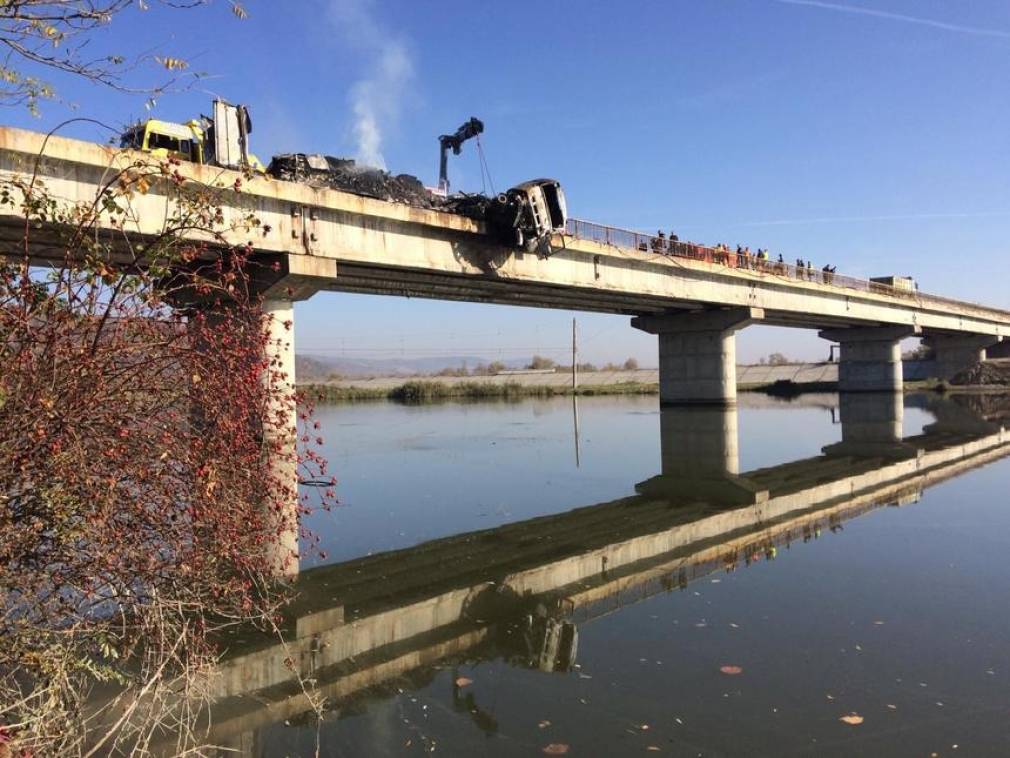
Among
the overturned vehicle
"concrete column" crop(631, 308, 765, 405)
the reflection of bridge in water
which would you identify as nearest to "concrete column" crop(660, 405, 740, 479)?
the reflection of bridge in water

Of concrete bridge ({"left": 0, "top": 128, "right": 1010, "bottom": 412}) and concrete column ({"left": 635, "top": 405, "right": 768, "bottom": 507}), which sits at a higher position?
concrete bridge ({"left": 0, "top": 128, "right": 1010, "bottom": 412})

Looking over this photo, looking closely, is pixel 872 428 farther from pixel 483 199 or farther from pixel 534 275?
pixel 483 199

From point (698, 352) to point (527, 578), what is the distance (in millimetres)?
35518

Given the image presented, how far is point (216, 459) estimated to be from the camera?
4.39 m

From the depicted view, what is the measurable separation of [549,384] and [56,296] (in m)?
82.2

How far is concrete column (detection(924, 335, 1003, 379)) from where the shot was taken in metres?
71.9

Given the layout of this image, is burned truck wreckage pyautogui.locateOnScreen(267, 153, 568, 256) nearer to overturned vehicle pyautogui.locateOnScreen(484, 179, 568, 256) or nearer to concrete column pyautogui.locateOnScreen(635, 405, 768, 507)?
overturned vehicle pyautogui.locateOnScreen(484, 179, 568, 256)

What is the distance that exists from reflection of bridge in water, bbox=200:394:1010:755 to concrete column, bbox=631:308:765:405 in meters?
22.3

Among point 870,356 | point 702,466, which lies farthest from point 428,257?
point 870,356

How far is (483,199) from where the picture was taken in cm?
2456

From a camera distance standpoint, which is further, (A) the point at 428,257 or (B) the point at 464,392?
(B) the point at 464,392

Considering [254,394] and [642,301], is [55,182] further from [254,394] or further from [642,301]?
[642,301]

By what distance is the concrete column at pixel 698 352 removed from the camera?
41375 mm

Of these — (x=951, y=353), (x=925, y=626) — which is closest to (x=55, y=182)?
(x=925, y=626)
